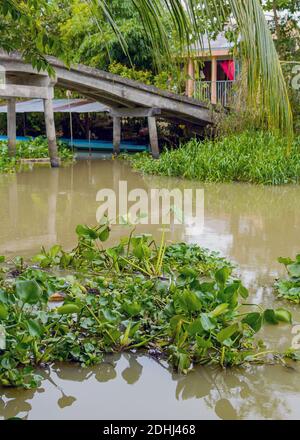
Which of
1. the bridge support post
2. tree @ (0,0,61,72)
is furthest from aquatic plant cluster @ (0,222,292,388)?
the bridge support post

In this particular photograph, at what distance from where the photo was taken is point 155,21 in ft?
9.54

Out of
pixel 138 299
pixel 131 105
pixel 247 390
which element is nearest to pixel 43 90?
pixel 131 105

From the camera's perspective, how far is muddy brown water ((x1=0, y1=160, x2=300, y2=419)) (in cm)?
292

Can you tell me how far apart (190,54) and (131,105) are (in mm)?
12691

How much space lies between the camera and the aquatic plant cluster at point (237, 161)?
37.5ft

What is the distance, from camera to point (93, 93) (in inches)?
589

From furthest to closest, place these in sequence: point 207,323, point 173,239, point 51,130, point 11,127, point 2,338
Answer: point 11,127 < point 51,130 < point 173,239 < point 207,323 < point 2,338

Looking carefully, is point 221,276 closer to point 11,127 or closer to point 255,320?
point 255,320

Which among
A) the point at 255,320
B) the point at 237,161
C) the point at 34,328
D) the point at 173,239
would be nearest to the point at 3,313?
the point at 34,328

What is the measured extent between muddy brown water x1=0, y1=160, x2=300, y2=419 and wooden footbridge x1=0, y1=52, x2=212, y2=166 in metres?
1.92

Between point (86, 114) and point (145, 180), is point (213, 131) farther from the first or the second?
point (86, 114)

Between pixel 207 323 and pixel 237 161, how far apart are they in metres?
8.92

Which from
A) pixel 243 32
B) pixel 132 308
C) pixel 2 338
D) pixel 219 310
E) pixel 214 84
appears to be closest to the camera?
pixel 243 32

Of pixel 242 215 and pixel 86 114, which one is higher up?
pixel 86 114
